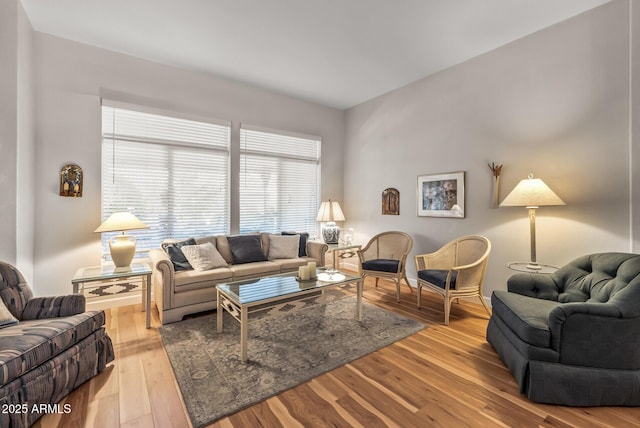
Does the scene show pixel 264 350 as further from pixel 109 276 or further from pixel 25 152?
pixel 25 152

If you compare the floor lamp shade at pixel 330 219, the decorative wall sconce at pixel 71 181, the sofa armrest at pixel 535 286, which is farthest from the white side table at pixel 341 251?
the decorative wall sconce at pixel 71 181

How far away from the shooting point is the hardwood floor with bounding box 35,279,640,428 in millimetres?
1690

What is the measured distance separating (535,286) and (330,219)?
2984 mm

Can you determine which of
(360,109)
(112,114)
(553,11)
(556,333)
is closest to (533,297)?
(556,333)

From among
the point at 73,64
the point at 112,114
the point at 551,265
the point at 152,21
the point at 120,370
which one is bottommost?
the point at 120,370

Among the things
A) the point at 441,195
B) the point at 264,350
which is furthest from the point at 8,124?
the point at 441,195

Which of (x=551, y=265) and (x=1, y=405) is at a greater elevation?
(x=551, y=265)

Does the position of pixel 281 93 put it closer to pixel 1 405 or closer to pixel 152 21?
pixel 152 21

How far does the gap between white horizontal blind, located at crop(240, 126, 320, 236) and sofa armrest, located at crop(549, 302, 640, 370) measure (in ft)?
12.9

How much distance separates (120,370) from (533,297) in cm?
354

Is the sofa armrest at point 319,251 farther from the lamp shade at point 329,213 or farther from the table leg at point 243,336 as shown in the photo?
the table leg at point 243,336

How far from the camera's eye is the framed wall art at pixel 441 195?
12.7ft

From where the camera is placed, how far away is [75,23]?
2986 millimetres

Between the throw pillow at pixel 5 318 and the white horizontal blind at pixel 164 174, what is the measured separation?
1707 millimetres
